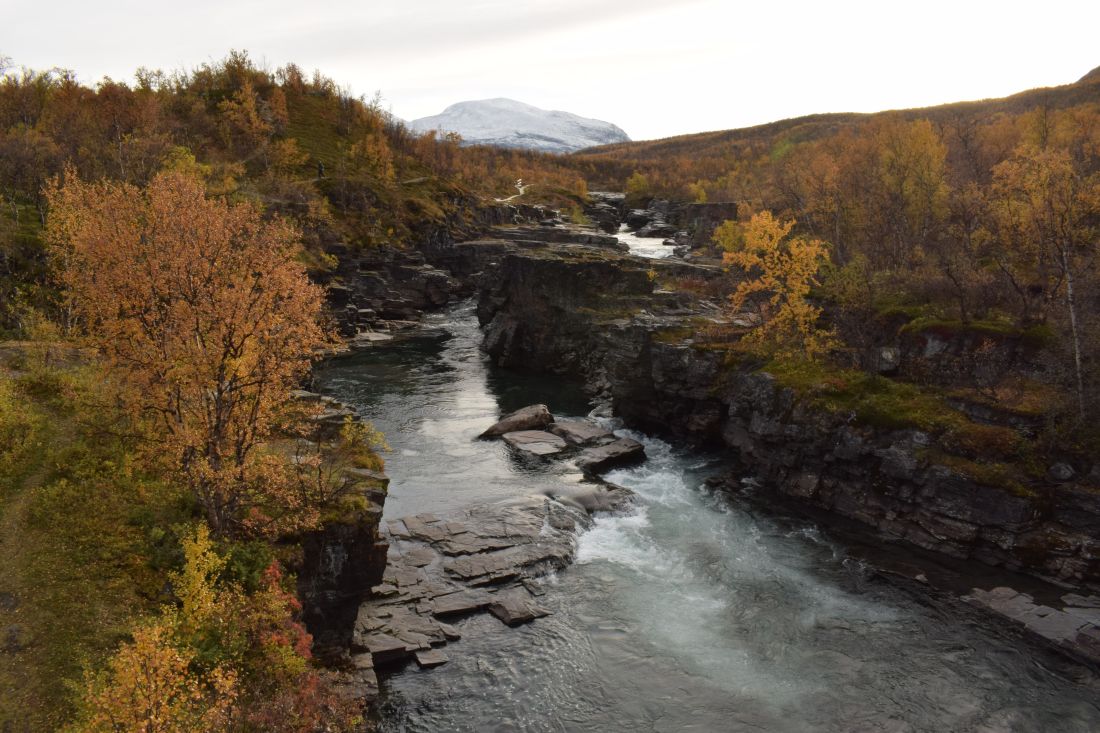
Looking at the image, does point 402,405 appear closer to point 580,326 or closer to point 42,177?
point 580,326

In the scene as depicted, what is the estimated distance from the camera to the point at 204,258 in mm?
22297

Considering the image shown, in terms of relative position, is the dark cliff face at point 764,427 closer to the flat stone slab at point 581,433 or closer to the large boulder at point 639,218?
the flat stone slab at point 581,433

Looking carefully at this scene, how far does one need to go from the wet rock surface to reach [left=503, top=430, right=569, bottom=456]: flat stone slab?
7.57 m

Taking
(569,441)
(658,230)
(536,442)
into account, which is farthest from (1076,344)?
(658,230)

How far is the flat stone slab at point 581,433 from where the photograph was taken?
159ft

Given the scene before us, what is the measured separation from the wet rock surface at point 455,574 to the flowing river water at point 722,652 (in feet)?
2.88

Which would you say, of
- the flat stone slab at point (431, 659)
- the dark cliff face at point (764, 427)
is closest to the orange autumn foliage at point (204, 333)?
the flat stone slab at point (431, 659)

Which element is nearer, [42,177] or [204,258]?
[204,258]

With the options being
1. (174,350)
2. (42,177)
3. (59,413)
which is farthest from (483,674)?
(42,177)

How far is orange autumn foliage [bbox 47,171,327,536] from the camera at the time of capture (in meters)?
22.0

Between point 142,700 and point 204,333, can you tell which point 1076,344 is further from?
point 142,700

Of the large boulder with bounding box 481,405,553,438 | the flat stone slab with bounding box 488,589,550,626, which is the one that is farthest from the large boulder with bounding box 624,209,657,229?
the flat stone slab with bounding box 488,589,550,626

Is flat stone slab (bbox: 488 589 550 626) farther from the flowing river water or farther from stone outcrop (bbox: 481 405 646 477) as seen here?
stone outcrop (bbox: 481 405 646 477)

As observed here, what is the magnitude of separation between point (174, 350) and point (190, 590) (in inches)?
311
